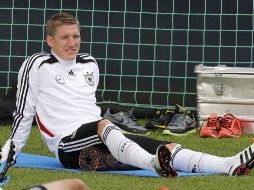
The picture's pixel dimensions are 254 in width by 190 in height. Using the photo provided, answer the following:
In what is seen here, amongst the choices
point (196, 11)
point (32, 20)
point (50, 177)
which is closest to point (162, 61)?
point (196, 11)

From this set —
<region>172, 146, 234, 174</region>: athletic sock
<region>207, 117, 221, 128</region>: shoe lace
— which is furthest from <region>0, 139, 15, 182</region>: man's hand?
<region>207, 117, 221, 128</region>: shoe lace

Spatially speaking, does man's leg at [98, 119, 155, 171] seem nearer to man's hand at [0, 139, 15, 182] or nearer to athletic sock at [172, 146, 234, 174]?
athletic sock at [172, 146, 234, 174]

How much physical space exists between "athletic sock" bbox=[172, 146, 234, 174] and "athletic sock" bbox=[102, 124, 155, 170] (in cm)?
37

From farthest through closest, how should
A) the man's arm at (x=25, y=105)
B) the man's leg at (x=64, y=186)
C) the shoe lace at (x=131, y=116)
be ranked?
the shoe lace at (x=131, y=116) → the man's arm at (x=25, y=105) → the man's leg at (x=64, y=186)

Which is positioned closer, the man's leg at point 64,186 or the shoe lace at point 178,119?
the man's leg at point 64,186

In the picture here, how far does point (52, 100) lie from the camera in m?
7.43

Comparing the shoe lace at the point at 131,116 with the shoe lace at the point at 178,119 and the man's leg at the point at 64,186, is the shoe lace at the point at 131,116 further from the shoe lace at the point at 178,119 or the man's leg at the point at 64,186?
the man's leg at the point at 64,186

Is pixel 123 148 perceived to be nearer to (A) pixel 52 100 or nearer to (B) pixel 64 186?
(A) pixel 52 100

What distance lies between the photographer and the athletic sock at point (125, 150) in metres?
6.64

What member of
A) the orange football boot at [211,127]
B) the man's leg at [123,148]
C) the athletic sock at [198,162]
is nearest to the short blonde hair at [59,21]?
the man's leg at [123,148]

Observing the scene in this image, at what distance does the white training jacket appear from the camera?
7.32 metres

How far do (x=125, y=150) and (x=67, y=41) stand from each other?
111 cm

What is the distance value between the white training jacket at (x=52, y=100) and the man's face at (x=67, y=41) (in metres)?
0.07

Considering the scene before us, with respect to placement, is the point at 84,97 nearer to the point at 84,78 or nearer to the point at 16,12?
the point at 84,78
